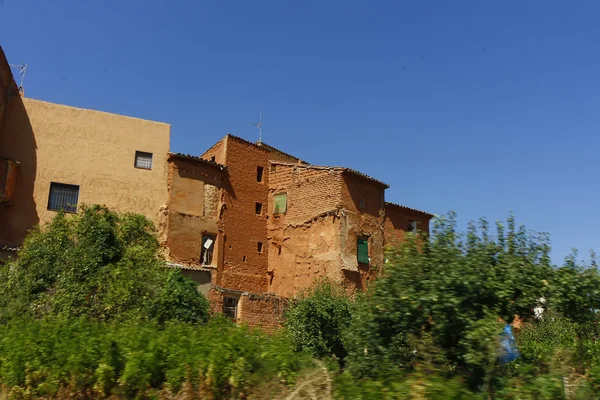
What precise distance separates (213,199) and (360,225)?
7086 millimetres

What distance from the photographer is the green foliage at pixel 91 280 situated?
15.5 metres

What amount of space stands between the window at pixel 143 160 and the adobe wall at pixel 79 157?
0.61 ft

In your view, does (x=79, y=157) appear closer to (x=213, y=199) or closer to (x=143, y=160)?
(x=143, y=160)

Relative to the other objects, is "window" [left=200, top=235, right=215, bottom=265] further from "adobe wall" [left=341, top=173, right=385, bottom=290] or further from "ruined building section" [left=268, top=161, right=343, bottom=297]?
"adobe wall" [left=341, top=173, right=385, bottom=290]

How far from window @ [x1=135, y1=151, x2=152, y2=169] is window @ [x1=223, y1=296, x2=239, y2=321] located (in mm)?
7034

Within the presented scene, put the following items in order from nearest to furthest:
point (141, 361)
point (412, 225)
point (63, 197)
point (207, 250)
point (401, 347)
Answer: point (401, 347)
point (141, 361)
point (63, 197)
point (207, 250)
point (412, 225)

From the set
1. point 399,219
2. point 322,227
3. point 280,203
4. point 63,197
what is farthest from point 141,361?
point 399,219

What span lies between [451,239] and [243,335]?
11.6ft

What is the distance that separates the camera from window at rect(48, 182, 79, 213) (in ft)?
Answer: 74.1

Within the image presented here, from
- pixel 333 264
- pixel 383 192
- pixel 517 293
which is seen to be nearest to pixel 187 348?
pixel 517 293

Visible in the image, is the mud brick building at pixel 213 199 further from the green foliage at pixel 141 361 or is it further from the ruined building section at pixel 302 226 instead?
the green foliage at pixel 141 361

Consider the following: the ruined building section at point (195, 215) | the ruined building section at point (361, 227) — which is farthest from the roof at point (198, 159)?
the ruined building section at point (361, 227)

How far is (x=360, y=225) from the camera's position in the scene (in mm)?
26328

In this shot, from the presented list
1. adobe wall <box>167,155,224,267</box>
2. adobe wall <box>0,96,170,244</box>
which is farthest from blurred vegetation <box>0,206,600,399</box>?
adobe wall <box>167,155,224,267</box>
